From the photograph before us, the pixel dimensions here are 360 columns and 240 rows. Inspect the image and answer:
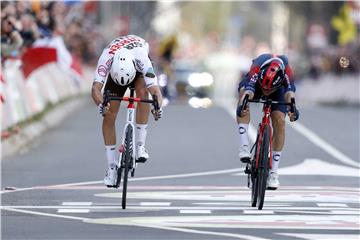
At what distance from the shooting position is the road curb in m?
21.8

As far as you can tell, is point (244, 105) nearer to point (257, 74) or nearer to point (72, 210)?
point (257, 74)

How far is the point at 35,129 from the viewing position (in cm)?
2577

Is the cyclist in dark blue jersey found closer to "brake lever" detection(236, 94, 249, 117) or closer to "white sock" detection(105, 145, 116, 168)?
"brake lever" detection(236, 94, 249, 117)

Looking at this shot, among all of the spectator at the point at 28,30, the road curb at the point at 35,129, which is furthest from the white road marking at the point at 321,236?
the spectator at the point at 28,30

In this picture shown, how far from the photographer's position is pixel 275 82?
14539 mm

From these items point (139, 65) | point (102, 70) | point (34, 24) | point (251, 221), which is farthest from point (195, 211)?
point (34, 24)

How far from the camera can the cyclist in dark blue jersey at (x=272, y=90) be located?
1452cm

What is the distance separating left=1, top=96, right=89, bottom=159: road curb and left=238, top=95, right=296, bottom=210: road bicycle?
7075mm

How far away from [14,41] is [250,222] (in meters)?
10.8

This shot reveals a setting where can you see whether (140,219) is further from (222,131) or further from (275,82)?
(222,131)

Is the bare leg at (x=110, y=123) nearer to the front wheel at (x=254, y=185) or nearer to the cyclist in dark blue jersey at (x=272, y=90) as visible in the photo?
the cyclist in dark blue jersey at (x=272, y=90)

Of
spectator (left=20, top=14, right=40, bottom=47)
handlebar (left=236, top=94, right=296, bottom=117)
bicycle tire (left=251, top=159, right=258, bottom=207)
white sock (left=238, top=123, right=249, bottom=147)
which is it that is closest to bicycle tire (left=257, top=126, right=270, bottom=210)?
bicycle tire (left=251, top=159, right=258, bottom=207)

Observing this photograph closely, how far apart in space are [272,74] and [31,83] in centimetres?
1439

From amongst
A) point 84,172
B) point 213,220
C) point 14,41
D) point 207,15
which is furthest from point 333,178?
point 207,15
